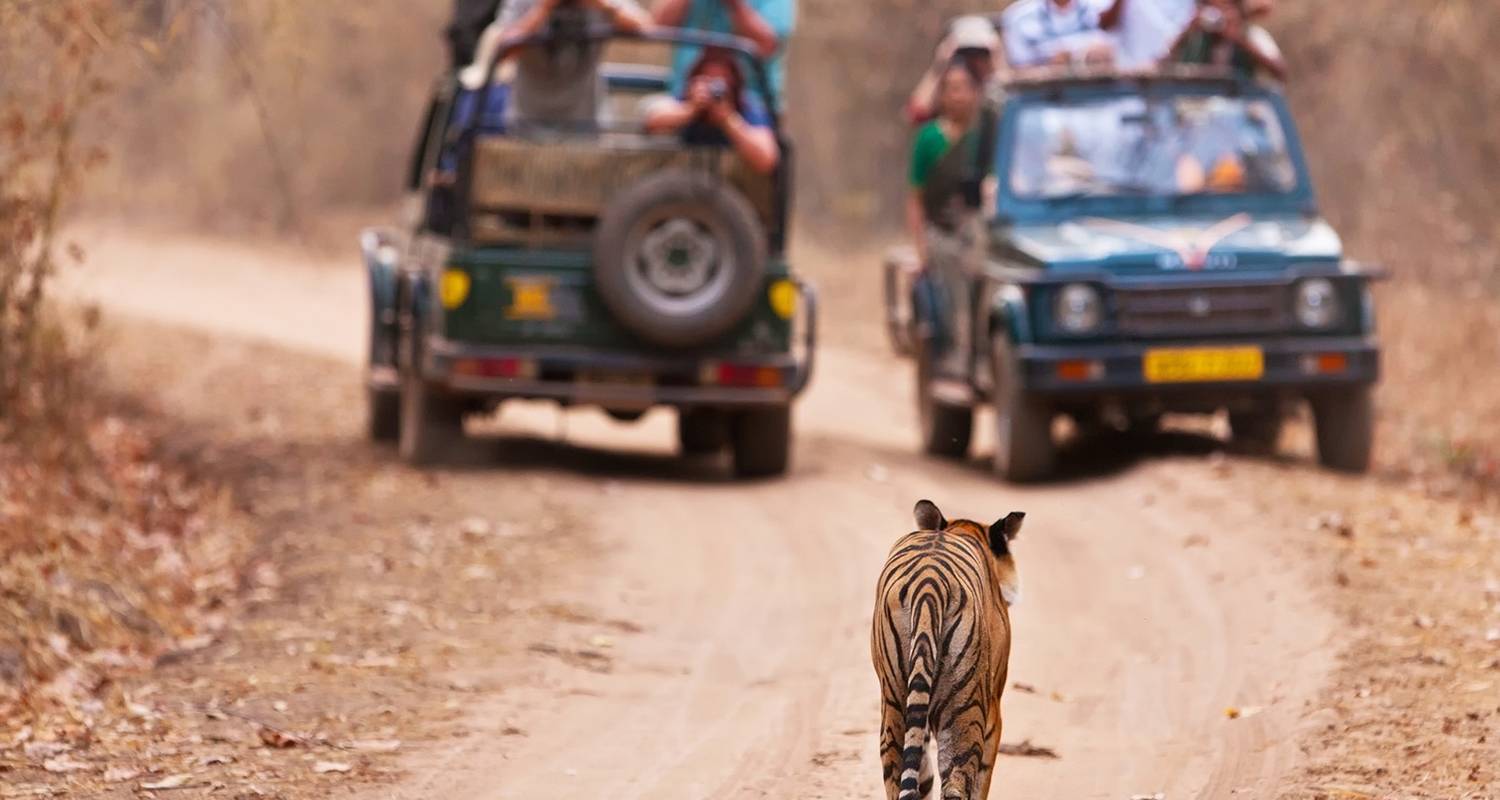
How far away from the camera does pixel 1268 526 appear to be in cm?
991

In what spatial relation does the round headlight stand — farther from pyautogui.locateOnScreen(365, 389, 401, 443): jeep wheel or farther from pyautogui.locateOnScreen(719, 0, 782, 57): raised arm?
pyautogui.locateOnScreen(365, 389, 401, 443): jeep wheel

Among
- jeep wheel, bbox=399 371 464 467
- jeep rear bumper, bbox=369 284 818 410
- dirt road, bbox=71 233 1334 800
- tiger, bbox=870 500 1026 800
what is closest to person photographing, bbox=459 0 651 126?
jeep rear bumper, bbox=369 284 818 410

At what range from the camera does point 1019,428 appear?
38.1ft

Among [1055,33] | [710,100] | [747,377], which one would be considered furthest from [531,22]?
[1055,33]

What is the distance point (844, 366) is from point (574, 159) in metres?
7.18

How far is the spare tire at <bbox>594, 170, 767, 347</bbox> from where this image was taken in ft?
37.7

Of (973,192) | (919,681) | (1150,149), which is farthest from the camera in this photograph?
(973,192)

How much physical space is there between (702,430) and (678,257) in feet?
7.10

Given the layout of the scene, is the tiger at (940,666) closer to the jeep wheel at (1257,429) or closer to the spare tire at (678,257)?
the spare tire at (678,257)

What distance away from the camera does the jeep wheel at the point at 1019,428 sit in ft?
37.9

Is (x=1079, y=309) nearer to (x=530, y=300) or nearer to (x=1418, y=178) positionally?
(x=530, y=300)

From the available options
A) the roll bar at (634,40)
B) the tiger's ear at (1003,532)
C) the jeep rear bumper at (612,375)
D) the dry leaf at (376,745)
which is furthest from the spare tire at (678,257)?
the tiger's ear at (1003,532)

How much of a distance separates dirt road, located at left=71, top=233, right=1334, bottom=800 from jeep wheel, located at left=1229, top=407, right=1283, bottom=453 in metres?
0.25

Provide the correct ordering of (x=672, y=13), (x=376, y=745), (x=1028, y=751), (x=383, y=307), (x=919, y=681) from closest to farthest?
(x=919, y=681)
(x=1028, y=751)
(x=376, y=745)
(x=383, y=307)
(x=672, y=13)
